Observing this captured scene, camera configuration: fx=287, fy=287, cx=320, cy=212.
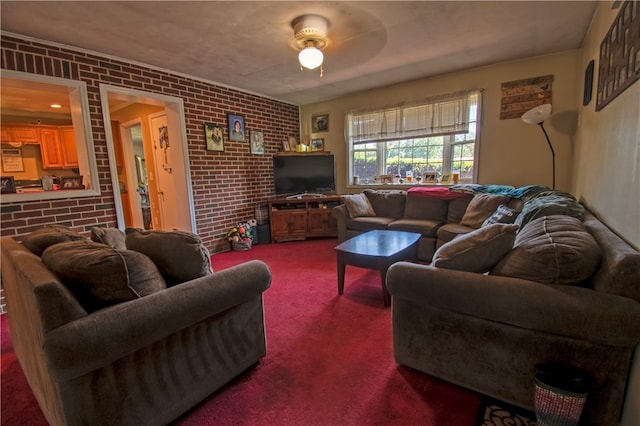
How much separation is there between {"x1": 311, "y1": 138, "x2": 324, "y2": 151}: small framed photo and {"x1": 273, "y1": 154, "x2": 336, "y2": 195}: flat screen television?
0.46 m

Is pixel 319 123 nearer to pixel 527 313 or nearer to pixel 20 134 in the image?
pixel 527 313

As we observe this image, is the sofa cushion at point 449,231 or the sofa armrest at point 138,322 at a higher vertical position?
the sofa armrest at point 138,322

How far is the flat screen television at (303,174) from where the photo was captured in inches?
193

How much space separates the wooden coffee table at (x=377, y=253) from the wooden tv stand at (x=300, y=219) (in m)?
1.76

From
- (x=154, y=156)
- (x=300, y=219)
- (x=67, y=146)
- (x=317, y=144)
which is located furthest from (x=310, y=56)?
(x=67, y=146)

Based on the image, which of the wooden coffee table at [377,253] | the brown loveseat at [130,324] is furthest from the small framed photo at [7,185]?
the wooden coffee table at [377,253]

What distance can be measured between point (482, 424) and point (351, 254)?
4.58 ft

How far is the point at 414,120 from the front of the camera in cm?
427

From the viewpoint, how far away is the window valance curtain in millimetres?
3883

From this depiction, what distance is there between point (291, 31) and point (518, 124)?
115 inches

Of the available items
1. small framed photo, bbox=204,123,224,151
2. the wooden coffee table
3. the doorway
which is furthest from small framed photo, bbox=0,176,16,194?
the wooden coffee table

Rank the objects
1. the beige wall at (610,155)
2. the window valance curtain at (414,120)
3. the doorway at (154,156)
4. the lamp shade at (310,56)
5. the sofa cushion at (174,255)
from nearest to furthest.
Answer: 1. the beige wall at (610,155)
2. the sofa cushion at (174,255)
3. the lamp shade at (310,56)
4. the doorway at (154,156)
5. the window valance curtain at (414,120)

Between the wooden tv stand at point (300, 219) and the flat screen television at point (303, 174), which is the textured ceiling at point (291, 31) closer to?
the flat screen television at point (303, 174)

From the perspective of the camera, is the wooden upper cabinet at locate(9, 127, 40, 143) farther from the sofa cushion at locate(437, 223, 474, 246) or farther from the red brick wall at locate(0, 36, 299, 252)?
the sofa cushion at locate(437, 223, 474, 246)
